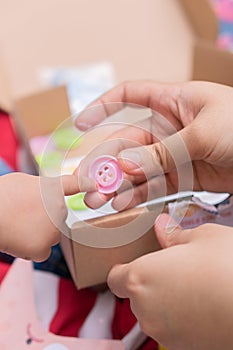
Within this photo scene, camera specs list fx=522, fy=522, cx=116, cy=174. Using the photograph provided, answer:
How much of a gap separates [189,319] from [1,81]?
0.55m

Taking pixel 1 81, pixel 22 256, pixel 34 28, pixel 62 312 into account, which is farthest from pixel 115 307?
pixel 34 28

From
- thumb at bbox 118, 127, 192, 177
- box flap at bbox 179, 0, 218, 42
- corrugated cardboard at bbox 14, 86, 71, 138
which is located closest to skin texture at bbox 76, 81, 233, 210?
thumb at bbox 118, 127, 192, 177

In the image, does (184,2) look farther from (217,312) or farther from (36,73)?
(217,312)

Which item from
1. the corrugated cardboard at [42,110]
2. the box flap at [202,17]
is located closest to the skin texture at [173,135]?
the corrugated cardboard at [42,110]

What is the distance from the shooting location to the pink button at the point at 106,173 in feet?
1.53

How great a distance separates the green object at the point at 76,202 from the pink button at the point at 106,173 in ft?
0.07

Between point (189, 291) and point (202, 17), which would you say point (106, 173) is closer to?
point (189, 291)

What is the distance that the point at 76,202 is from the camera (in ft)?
1.59

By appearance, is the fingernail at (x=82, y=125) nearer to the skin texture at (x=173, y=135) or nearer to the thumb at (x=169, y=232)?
the skin texture at (x=173, y=135)

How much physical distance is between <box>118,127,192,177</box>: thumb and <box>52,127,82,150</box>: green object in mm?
158

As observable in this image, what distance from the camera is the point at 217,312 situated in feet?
1.21

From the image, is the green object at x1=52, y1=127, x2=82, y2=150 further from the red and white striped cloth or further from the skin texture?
the red and white striped cloth

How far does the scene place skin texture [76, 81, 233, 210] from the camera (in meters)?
0.47

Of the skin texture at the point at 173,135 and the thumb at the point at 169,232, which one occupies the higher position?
the skin texture at the point at 173,135
